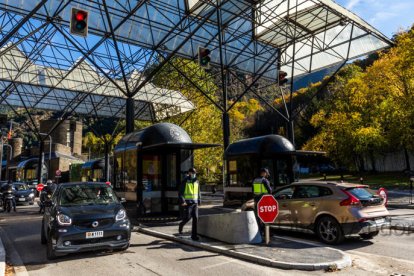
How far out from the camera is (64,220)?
760 cm

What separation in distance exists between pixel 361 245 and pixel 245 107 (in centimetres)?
7147

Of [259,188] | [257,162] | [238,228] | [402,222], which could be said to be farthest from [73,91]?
[402,222]

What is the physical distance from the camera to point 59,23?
20859 mm

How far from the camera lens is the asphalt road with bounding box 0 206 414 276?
6.65 m

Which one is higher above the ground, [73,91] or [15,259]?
[73,91]

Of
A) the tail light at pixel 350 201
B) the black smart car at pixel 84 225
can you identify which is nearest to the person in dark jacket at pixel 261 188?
the tail light at pixel 350 201

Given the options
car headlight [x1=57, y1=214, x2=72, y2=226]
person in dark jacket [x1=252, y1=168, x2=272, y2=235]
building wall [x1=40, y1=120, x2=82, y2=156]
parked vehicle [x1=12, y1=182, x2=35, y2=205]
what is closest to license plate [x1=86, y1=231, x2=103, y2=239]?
car headlight [x1=57, y1=214, x2=72, y2=226]

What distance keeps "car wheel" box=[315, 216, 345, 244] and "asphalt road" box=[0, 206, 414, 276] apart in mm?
264

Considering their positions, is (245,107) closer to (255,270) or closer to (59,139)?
(59,139)

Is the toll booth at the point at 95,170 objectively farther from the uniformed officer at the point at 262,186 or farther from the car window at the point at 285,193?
the uniformed officer at the point at 262,186

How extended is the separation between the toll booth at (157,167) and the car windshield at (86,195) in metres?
4.20

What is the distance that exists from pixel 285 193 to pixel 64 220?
241 inches

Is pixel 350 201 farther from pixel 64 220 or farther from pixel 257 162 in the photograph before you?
pixel 257 162

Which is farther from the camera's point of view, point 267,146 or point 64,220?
point 267,146
